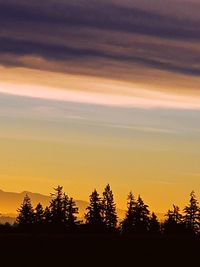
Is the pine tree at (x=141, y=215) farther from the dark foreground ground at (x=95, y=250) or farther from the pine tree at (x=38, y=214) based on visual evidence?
the dark foreground ground at (x=95, y=250)

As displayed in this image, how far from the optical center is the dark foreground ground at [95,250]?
48.4m

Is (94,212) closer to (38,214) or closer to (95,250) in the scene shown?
(38,214)

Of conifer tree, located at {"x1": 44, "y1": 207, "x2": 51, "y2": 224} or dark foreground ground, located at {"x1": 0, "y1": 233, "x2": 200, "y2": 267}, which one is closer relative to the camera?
dark foreground ground, located at {"x1": 0, "y1": 233, "x2": 200, "y2": 267}

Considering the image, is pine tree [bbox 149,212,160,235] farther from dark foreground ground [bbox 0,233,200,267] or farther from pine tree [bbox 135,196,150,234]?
dark foreground ground [bbox 0,233,200,267]

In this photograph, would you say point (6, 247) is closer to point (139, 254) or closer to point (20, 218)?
point (139, 254)

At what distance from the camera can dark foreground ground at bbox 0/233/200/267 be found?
48438mm

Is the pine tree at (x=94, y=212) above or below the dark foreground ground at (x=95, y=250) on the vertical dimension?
above

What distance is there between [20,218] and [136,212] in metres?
9.92

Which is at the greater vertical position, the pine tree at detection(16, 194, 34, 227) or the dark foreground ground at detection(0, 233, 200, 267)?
the pine tree at detection(16, 194, 34, 227)

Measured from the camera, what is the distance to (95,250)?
50.2 m

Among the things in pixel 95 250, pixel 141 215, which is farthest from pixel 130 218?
pixel 95 250

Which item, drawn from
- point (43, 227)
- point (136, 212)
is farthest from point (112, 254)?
point (136, 212)

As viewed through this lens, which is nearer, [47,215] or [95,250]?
[95,250]

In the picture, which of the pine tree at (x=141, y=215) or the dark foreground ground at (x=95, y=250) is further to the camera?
the pine tree at (x=141, y=215)
